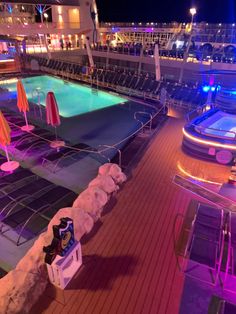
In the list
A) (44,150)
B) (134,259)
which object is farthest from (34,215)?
(44,150)

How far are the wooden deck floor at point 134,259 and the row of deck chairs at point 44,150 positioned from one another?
9.46ft

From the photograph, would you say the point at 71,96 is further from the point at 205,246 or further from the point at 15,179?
the point at 205,246

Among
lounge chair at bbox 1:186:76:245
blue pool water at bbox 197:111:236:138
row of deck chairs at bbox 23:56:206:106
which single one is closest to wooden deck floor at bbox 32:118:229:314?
lounge chair at bbox 1:186:76:245

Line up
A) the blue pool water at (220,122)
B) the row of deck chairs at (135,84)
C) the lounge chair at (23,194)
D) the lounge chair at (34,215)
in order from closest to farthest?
the lounge chair at (34,215)
the lounge chair at (23,194)
the blue pool water at (220,122)
the row of deck chairs at (135,84)

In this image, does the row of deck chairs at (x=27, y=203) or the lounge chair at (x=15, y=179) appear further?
the lounge chair at (x=15, y=179)

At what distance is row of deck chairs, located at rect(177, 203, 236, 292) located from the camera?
440 cm

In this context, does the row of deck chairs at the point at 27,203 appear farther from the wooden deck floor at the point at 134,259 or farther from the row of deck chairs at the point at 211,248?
the row of deck chairs at the point at 211,248

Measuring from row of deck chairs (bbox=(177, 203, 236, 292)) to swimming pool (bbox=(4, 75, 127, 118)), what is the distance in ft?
31.5

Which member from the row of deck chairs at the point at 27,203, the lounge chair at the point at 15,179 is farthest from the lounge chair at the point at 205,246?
the lounge chair at the point at 15,179

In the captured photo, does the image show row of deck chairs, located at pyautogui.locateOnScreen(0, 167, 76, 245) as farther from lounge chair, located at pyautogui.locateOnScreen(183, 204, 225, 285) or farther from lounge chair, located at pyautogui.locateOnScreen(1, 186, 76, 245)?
lounge chair, located at pyautogui.locateOnScreen(183, 204, 225, 285)

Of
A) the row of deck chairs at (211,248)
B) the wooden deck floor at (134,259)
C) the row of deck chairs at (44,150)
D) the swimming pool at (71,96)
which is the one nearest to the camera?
the wooden deck floor at (134,259)

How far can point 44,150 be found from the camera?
31.4ft

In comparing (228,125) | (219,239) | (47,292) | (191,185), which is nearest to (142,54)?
(228,125)

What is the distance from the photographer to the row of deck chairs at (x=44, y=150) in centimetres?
888
